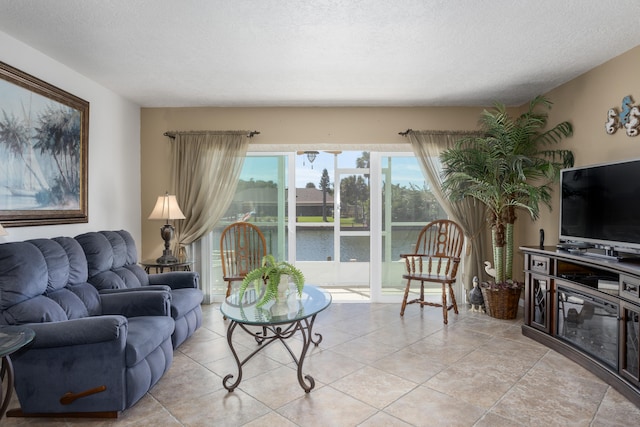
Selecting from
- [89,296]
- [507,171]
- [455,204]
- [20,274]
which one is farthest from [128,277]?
[507,171]

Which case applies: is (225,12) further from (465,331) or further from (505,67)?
(465,331)

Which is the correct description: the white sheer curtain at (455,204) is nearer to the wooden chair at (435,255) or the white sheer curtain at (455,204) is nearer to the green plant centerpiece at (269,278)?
the wooden chair at (435,255)

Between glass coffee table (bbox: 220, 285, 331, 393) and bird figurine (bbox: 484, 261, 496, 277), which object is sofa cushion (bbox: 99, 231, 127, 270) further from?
bird figurine (bbox: 484, 261, 496, 277)

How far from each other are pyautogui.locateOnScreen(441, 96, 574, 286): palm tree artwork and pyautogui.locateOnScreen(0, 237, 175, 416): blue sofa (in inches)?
139

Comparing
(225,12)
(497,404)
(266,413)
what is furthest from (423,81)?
(266,413)

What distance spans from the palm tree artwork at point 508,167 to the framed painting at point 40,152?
3.87m

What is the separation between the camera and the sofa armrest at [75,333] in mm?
2119

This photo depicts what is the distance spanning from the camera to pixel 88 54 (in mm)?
3129

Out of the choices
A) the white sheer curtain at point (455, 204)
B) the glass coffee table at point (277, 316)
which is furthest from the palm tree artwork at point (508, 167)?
the glass coffee table at point (277, 316)

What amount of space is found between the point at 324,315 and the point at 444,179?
2.26 m

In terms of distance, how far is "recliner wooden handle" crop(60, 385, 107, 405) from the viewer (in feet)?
7.02

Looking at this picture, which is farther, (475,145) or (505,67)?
(475,145)

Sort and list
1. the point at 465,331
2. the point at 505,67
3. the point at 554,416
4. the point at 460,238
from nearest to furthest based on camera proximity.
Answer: the point at 554,416, the point at 505,67, the point at 465,331, the point at 460,238

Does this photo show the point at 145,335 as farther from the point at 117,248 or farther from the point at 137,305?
the point at 117,248
